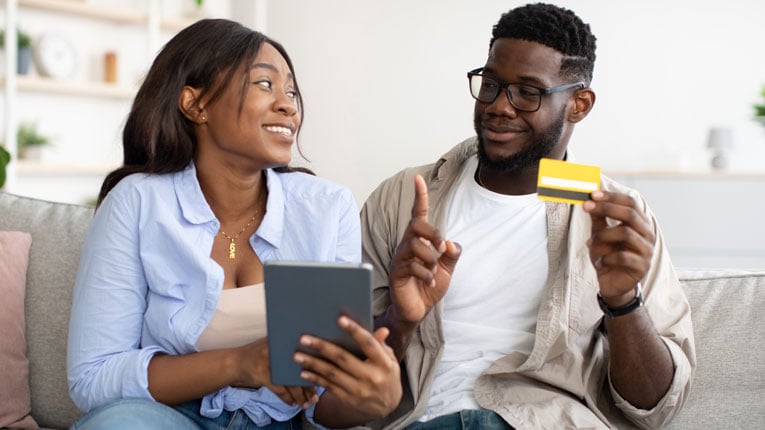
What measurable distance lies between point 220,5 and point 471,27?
6.49ft

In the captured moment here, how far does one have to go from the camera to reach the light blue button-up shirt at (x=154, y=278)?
150 centimetres

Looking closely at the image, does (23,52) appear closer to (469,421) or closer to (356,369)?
(469,421)

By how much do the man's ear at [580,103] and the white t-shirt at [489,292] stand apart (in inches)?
9.0

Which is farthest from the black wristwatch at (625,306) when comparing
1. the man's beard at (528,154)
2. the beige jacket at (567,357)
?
the man's beard at (528,154)

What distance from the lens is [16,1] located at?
489cm

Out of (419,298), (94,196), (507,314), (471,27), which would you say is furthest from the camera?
(471,27)

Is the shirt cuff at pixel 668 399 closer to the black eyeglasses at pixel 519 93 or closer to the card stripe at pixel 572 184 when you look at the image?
the card stripe at pixel 572 184

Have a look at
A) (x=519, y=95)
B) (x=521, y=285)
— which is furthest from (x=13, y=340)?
(x=519, y=95)

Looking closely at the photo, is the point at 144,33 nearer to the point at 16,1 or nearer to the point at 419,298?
the point at 16,1

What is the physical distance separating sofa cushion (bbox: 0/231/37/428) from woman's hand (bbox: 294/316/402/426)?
0.95 m

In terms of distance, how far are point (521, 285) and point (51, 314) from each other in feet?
3.60

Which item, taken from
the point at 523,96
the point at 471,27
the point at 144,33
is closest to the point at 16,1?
the point at 144,33

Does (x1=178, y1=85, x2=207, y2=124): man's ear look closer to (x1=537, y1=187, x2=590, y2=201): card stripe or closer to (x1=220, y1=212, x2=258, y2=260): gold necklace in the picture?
(x1=220, y1=212, x2=258, y2=260): gold necklace

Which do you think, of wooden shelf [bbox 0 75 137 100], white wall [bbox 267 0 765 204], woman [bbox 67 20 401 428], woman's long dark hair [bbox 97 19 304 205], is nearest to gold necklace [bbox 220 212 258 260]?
woman [bbox 67 20 401 428]
